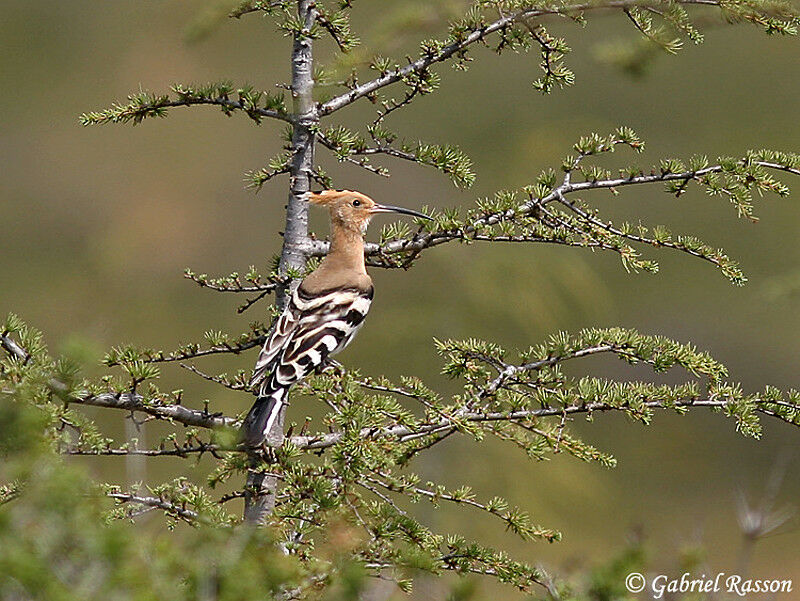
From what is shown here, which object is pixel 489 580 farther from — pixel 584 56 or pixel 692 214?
pixel 584 56

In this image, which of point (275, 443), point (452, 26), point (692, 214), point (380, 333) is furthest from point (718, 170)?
point (692, 214)

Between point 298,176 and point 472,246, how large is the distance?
668 cm

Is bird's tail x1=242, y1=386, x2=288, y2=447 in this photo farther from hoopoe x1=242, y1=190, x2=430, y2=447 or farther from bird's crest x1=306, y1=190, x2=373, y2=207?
bird's crest x1=306, y1=190, x2=373, y2=207

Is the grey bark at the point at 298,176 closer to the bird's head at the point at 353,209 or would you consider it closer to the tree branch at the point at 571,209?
the tree branch at the point at 571,209

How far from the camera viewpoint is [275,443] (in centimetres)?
442

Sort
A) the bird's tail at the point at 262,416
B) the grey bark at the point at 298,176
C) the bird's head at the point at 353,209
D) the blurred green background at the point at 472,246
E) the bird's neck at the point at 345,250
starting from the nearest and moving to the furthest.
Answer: the bird's tail at the point at 262,416 → the grey bark at the point at 298,176 → the bird's neck at the point at 345,250 → the bird's head at the point at 353,209 → the blurred green background at the point at 472,246

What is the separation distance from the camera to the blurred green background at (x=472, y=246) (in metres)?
11.4

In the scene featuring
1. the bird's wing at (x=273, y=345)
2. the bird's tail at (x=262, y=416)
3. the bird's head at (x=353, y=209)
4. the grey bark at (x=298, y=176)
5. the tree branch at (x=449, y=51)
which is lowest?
the bird's tail at (x=262, y=416)

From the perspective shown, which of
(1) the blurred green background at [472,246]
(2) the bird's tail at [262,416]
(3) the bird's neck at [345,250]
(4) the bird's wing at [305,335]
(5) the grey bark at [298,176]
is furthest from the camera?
(1) the blurred green background at [472,246]

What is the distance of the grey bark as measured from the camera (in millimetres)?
4449

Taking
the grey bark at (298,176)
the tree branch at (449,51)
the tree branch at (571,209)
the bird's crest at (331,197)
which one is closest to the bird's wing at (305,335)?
the grey bark at (298,176)

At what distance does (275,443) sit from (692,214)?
37.8ft

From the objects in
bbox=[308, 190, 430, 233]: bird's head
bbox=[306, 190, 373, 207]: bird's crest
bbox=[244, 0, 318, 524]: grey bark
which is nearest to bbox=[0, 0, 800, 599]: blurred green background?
bbox=[308, 190, 430, 233]: bird's head

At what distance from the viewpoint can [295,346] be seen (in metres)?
4.84
